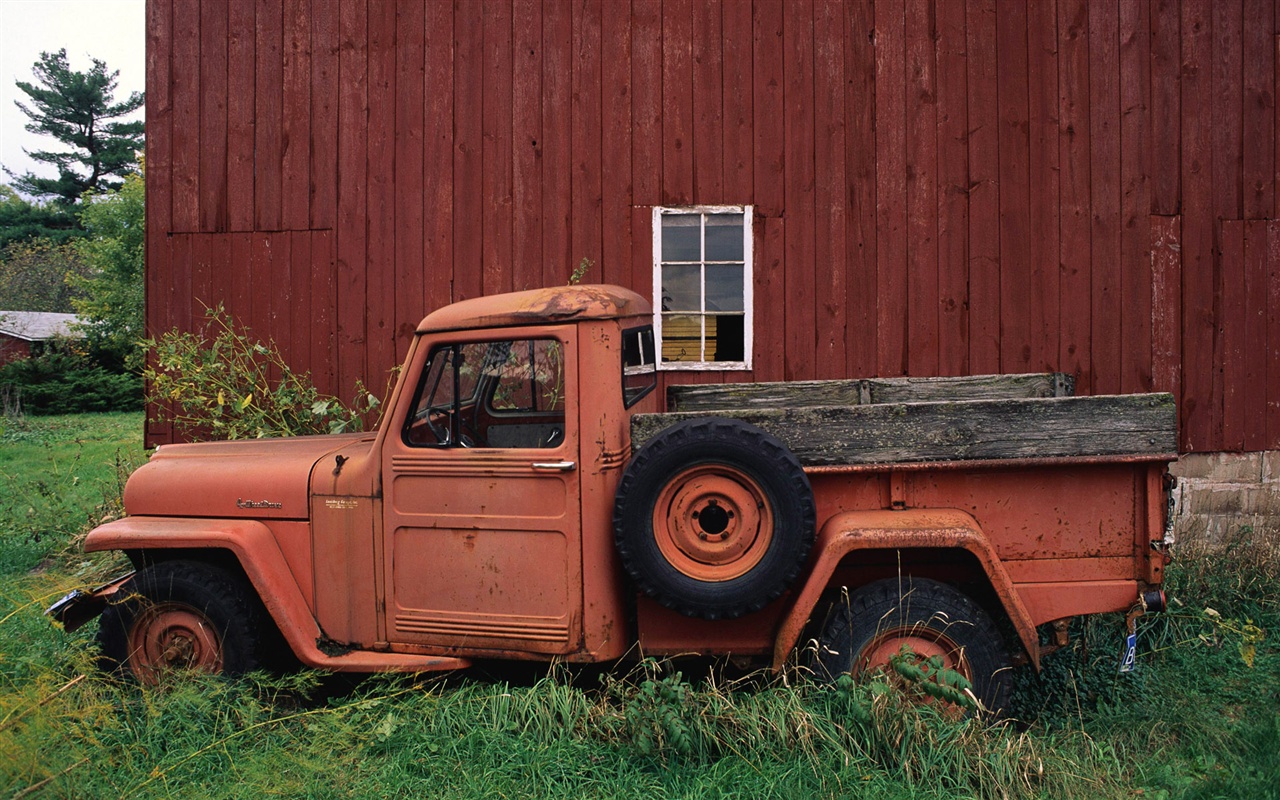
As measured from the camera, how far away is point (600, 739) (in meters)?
3.30

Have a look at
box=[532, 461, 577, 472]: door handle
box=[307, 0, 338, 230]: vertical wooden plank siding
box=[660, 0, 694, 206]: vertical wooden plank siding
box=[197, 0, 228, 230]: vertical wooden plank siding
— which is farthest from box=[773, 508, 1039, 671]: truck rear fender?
box=[197, 0, 228, 230]: vertical wooden plank siding

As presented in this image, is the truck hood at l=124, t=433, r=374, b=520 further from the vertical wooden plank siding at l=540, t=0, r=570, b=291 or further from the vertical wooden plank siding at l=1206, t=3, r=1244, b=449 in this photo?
the vertical wooden plank siding at l=1206, t=3, r=1244, b=449

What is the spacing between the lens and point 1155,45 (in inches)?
267

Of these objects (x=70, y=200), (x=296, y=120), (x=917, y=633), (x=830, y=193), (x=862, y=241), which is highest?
(x=70, y=200)

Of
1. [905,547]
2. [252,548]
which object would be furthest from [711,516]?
[252,548]

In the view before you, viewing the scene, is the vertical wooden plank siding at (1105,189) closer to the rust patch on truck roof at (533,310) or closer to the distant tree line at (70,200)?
the rust patch on truck roof at (533,310)

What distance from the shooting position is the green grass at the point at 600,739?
9.76 ft

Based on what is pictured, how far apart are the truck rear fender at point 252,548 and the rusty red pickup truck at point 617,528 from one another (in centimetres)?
1

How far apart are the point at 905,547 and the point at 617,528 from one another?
44.7 inches

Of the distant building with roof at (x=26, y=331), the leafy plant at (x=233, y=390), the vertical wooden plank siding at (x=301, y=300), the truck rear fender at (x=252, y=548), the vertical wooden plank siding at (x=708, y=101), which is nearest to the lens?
the truck rear fender at (x=252, y=548)

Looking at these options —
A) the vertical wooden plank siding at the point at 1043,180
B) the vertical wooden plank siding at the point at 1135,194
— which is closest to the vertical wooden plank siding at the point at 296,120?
the vertical wooden plank siding at the point at 1043,180

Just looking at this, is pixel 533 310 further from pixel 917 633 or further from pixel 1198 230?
pixel 1198 230

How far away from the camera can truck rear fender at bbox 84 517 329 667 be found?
3.59m

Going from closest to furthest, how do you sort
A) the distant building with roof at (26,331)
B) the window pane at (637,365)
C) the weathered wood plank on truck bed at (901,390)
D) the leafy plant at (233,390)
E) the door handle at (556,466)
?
the door handle at (556,466), the window pane at (637,365), the weathered wood plank on truck bed at (901,390), the leafy plant at (233,390), the distant building with roof at (26,331)
